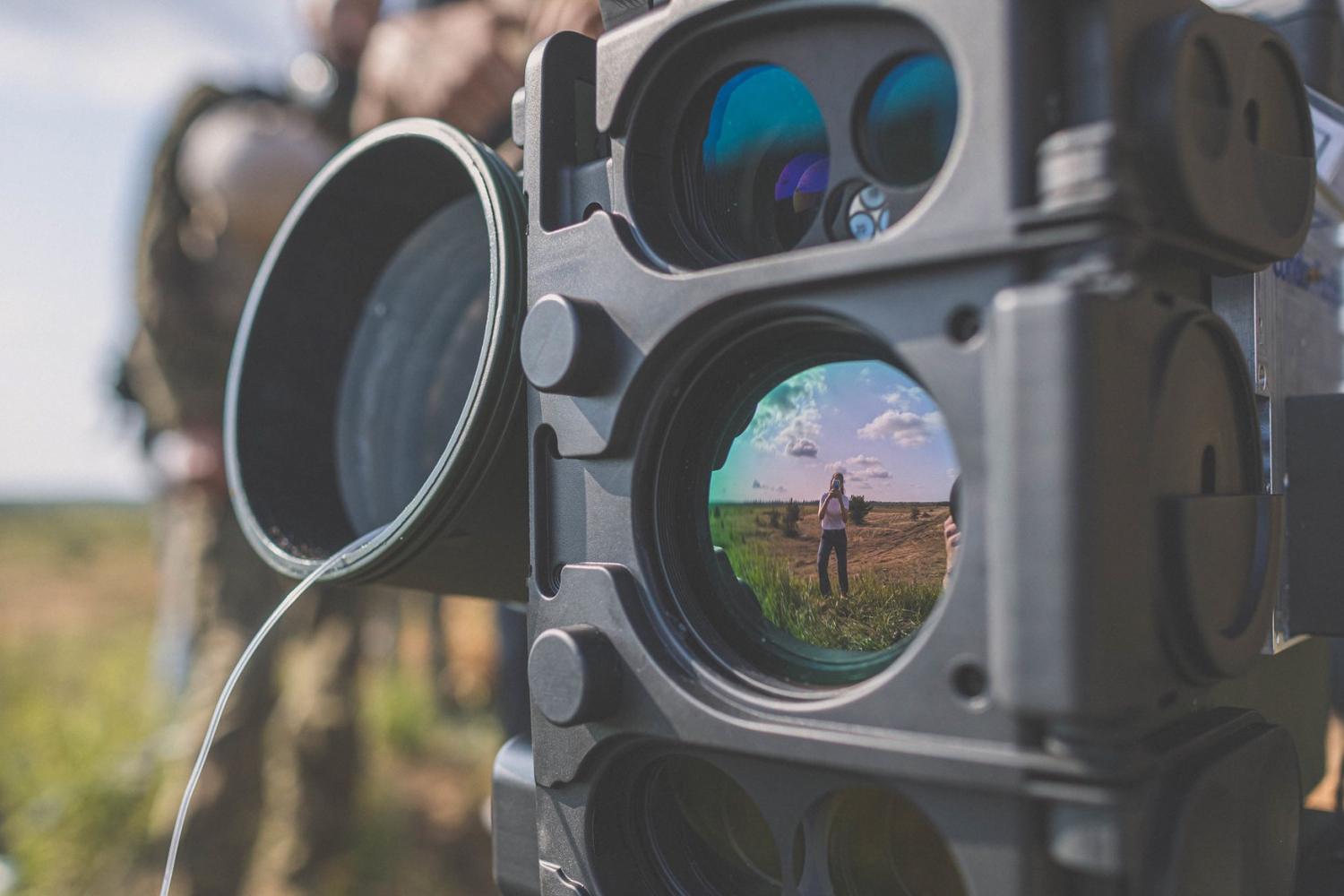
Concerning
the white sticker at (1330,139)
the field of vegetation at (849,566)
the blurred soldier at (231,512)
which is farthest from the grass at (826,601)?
the blurred soldier at (231,512)

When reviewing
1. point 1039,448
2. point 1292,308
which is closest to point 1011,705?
point 1039,448

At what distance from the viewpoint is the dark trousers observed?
16.8 inches

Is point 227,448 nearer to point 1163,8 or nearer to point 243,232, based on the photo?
point 1163,8

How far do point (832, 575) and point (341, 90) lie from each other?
1393mm

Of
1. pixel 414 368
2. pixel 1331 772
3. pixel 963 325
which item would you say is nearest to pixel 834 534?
pixel 963 325

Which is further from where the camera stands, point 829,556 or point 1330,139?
point 1330,139

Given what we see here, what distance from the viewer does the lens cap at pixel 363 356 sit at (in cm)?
63

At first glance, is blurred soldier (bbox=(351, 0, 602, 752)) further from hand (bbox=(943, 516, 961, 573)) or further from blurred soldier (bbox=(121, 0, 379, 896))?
hand (bbox=(943, 516, 961, 573))

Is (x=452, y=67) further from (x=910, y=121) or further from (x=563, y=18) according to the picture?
(x=910, y=121)

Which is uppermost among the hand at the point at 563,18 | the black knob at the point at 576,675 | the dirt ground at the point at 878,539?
the hand at the point at 563,18

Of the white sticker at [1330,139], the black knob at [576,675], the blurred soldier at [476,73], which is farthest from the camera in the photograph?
the blurred soldier at [476,73]

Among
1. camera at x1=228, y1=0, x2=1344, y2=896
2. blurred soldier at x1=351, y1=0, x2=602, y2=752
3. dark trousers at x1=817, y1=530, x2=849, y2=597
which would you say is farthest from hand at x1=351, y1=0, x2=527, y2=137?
dark trousers at x1=817, y1=530, x2=849, y2=597

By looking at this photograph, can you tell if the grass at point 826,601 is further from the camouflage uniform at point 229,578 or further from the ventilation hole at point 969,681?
the camouflage uniform at point 229,578

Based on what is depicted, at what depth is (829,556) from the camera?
0.43 m
